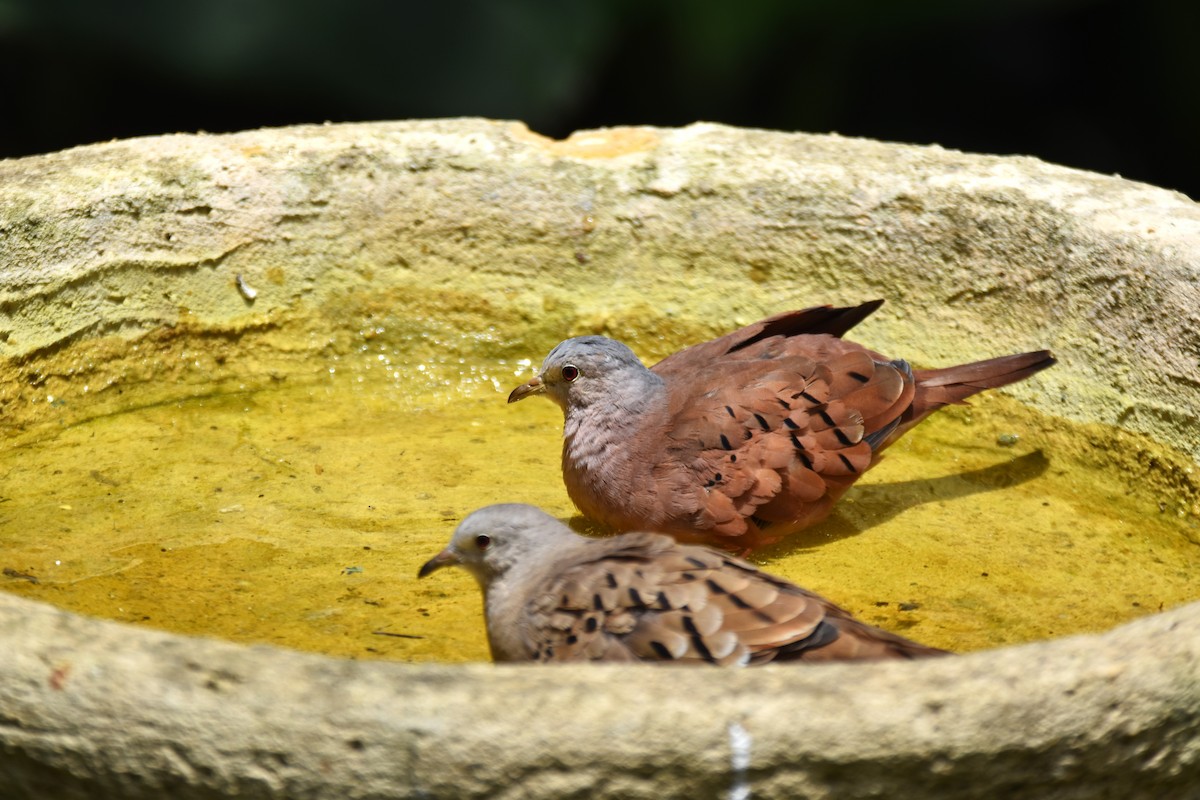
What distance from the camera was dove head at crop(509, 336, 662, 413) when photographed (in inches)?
160

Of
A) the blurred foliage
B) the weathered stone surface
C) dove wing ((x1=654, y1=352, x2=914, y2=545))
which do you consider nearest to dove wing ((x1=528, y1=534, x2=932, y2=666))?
the weathered stone surface

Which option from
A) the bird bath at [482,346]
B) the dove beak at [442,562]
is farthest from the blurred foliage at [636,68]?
the dove beak at [442,562]

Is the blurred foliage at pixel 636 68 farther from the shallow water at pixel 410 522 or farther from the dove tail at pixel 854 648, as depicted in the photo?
the dove tail at pixel 854 648

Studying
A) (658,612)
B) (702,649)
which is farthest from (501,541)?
(702,649)

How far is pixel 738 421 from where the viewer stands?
3.93 meters

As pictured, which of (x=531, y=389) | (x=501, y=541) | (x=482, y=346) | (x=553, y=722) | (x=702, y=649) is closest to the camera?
(x=553, y=722)

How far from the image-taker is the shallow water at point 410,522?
3658mm

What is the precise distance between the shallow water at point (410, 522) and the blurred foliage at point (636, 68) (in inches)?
86.5

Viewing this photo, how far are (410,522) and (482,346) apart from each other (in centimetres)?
111

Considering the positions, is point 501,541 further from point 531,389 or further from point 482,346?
point 482,346

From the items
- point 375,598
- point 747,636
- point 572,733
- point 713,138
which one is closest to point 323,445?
point 375,598

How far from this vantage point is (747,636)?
2797mm

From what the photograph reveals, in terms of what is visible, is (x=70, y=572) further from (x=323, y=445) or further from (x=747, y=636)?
(x=747, y=636)

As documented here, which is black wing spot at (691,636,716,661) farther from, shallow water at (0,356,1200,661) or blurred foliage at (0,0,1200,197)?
blurred foliage at (0,0,1200,197)
